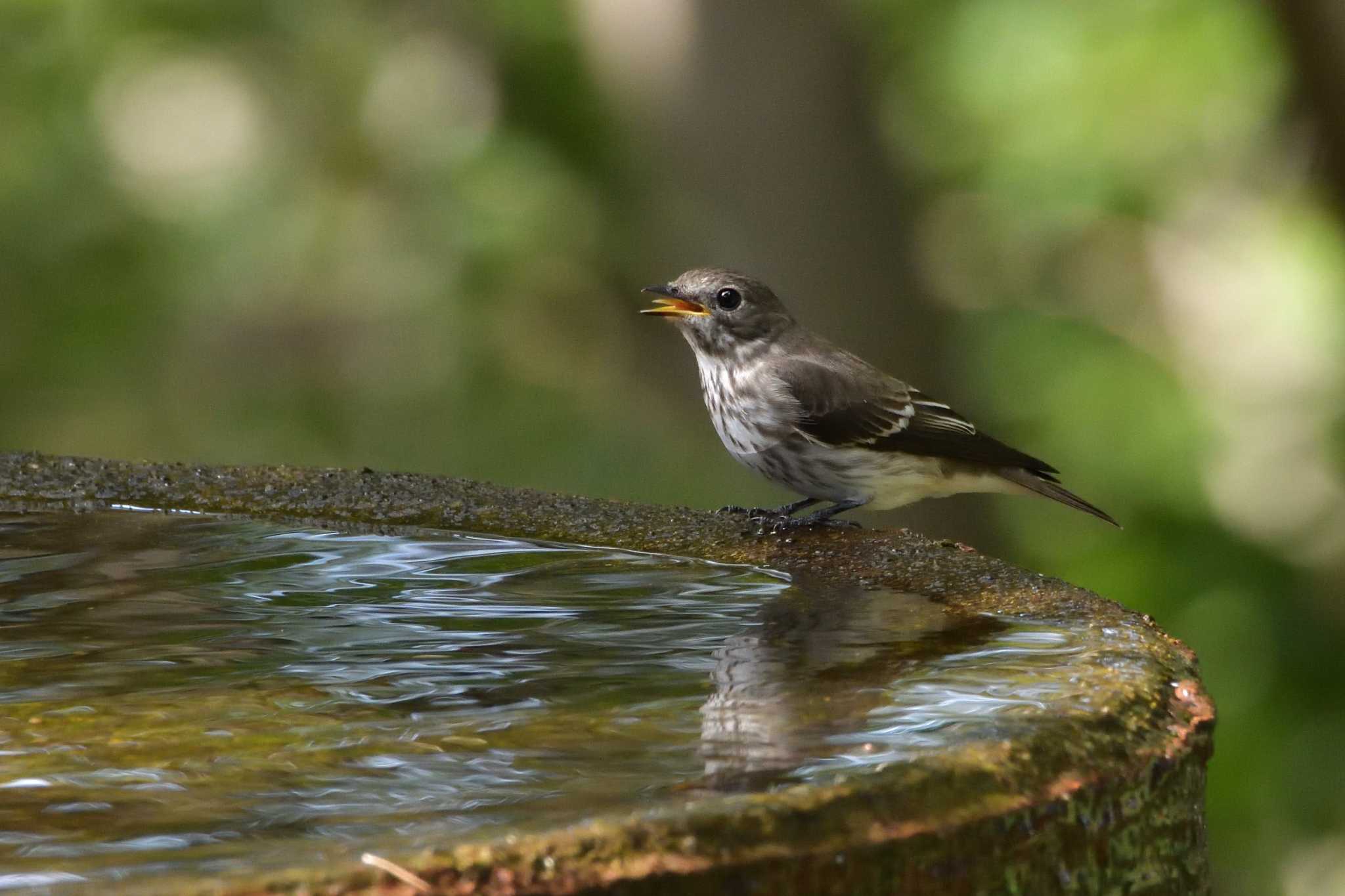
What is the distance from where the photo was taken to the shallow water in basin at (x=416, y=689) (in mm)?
1629

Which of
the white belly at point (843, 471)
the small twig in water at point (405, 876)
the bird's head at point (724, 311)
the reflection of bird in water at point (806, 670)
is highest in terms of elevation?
the bird's head at point (724, 311)

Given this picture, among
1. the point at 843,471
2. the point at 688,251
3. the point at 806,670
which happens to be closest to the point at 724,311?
the point at 843,471

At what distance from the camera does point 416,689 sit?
2.22 meters

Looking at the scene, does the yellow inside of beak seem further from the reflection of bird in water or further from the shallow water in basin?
the reflection of bird in water

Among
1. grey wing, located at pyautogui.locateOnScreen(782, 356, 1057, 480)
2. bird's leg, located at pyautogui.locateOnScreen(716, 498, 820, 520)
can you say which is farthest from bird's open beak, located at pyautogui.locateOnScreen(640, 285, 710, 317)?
bird's leg, located at pyautogui.locateOnScreen(716, 498, 820, 520)

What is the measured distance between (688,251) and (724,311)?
3.84 metres

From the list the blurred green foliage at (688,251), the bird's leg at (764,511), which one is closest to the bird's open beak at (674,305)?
the bird's leg at (764,511)

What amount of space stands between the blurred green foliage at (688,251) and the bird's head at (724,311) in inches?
119

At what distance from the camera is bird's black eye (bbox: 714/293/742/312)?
4.88 meters

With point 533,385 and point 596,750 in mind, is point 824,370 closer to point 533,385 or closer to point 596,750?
point 596,750

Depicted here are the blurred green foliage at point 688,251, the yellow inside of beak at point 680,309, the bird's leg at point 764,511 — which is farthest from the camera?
the blurred green foliage at point 688,251

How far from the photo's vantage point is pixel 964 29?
30.7ft

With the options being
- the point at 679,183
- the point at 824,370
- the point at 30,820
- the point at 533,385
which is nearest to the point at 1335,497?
the point at 679,183

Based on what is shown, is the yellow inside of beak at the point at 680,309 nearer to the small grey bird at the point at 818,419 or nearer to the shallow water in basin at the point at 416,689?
the small grey bird at the point at 818,419
